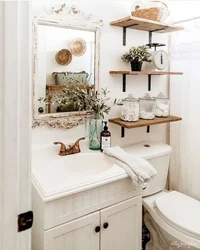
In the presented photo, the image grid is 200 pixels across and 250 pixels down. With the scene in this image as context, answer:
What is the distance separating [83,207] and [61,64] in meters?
0.93

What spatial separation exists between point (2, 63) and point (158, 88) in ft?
5.86

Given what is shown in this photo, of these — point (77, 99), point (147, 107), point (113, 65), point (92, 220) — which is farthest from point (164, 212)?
point (113, 65)

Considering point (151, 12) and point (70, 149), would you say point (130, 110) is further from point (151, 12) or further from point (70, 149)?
point (151, 12)

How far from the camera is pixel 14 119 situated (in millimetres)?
640

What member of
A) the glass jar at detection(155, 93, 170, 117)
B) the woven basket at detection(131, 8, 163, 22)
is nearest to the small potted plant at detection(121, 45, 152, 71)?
the woven basket at detection(131, 8, 163, 22)

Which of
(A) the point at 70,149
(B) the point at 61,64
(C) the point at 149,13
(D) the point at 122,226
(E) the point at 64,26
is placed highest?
(C) the point at 149,13

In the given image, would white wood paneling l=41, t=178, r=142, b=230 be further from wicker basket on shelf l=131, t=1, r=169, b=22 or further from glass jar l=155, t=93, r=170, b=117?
wicker basket on shelf l=131, t=1, r=169, b=22

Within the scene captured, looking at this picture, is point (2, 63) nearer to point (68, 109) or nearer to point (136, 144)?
point (68, 109)

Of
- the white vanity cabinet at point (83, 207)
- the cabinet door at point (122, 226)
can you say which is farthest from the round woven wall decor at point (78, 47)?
the cabinet door at point (122, 226)

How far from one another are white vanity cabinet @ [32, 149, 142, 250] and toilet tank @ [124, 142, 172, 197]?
37 cm

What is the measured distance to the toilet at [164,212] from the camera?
1.49 meters

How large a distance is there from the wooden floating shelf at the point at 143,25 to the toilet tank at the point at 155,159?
0.93 metres

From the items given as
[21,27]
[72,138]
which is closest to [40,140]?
[72,138]

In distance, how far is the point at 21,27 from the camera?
0.62 metres
